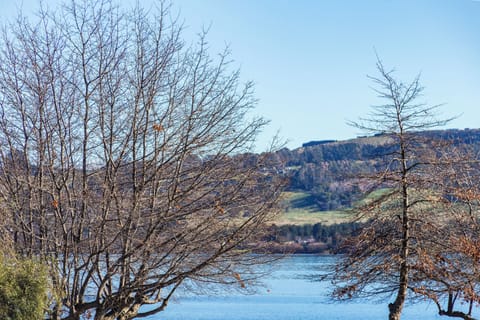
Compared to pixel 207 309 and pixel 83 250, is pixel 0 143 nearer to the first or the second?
pixel 83 250

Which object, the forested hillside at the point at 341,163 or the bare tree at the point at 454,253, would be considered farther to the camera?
the forested hillside at the point at 341,163

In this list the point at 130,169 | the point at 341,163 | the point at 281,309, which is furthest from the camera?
the point at 341,163

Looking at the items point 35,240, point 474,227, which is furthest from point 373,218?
point 35,240

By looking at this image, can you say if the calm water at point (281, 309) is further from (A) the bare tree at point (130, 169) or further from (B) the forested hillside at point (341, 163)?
(A) the bare tree at point (130, 169)

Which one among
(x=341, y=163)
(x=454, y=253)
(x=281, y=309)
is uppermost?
(x=341, y=163)

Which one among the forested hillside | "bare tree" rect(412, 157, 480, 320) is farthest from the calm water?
"bare tree" rect(412, 157, 480, 320)

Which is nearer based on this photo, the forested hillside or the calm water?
the forested hillside

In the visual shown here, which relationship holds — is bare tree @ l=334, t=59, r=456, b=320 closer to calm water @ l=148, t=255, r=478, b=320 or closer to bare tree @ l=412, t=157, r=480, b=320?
bare tree @ l=412, t=157, r=480, b=320

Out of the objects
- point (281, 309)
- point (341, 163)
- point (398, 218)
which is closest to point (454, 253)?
point (398, 218)

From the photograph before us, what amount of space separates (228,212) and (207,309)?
2282 cm

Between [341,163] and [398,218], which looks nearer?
[398,218]

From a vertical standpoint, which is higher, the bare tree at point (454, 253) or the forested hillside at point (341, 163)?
the forested hillside at point (341, 163)

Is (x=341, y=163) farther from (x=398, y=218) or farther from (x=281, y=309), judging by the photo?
(x=398, y=218)

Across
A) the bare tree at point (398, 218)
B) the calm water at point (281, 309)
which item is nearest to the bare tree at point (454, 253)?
the bare tree at point (398, 218)
